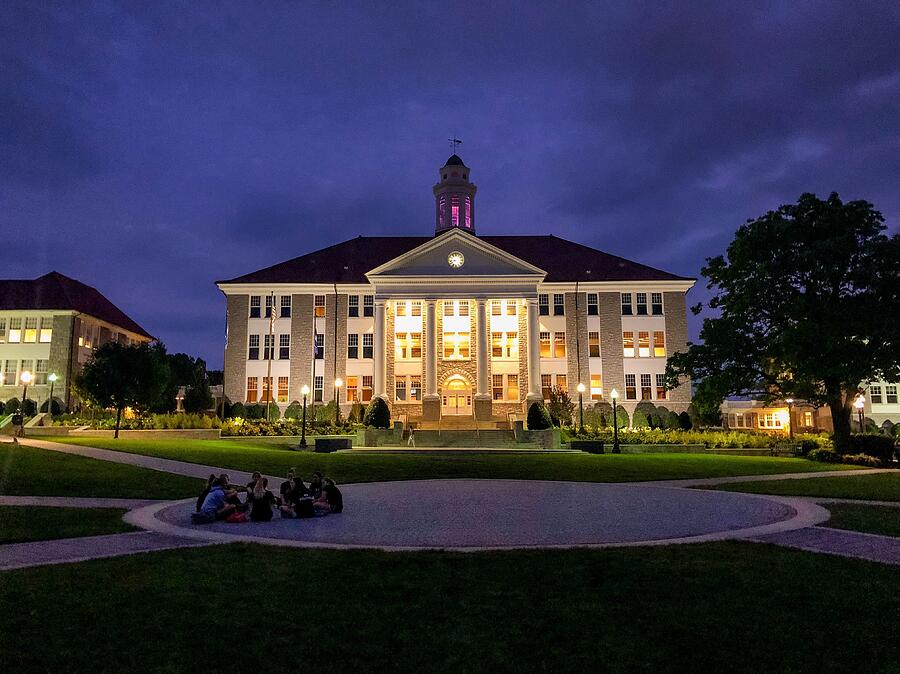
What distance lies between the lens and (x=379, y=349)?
5506 cm

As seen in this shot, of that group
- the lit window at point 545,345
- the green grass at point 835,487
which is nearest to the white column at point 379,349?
the lit window at point 545,345

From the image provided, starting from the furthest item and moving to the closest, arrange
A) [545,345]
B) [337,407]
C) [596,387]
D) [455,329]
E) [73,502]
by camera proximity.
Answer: [545,345] < [596,387] < [455,329] < [337,407] < [73,502]

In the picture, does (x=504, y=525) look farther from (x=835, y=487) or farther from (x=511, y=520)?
(x=835, y=487)

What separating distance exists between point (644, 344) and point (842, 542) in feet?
165

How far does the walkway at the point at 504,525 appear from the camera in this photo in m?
9.82

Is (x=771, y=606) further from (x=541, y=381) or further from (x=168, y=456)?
(x=541, y=381)

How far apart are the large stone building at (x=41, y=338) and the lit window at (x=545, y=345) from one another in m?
43.4

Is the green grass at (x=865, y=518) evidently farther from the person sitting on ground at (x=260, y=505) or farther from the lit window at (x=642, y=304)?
the lit window at (x=642, y=304)

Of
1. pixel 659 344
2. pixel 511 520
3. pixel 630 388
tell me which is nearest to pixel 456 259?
pixel 630 388

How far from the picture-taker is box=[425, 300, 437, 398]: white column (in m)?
54.9

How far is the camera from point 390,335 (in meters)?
56.8

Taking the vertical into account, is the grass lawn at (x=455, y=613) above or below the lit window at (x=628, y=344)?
below

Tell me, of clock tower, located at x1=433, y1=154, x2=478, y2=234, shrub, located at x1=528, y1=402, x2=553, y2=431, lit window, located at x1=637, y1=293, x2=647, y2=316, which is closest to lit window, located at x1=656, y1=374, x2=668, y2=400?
lit window, located at x1=637, y1=293, x2=647, y2=316

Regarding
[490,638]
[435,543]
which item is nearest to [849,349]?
[435,543]
